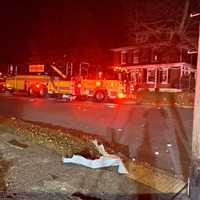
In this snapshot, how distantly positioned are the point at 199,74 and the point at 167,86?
40522mm

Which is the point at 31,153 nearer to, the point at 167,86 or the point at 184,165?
the point at 184,165

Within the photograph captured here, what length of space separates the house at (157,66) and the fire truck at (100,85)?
14.3 metres

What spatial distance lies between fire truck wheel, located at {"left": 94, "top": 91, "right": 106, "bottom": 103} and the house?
15.3m

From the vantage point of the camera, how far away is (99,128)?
12.6m

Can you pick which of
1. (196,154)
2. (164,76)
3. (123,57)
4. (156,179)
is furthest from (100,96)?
(123,57)

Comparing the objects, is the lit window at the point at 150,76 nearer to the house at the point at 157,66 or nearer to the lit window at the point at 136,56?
the house at the point at 157,66

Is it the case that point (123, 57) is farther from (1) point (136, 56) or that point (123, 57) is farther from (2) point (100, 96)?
(2) point (100, 96)

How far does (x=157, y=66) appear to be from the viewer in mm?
46031

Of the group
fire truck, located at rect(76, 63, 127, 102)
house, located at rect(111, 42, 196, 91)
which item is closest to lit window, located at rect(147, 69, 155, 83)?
house, located at rect(111, 42, 196, 91)

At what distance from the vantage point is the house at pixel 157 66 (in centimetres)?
A: 4372

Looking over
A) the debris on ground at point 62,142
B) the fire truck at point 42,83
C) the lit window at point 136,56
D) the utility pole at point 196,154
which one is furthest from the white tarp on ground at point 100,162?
the lit window at point 136,56

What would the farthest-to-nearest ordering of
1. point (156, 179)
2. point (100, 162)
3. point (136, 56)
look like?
point (136, 56)
point (100, 162)
point (156, 179)

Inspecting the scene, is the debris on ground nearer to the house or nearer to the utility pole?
the utility pole

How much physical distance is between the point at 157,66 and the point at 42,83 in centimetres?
1966
